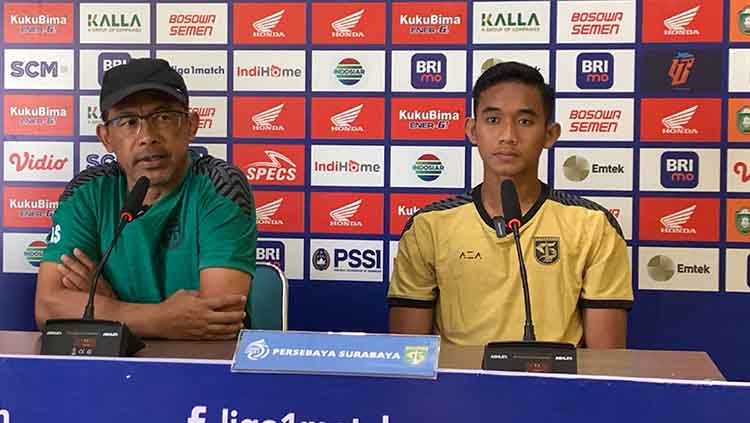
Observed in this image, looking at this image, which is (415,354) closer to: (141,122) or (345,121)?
→ (141,122)

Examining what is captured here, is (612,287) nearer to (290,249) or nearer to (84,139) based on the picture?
(290,249)

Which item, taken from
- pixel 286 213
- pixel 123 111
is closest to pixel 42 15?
pixel 286 213

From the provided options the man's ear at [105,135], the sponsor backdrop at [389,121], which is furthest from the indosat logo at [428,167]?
the man's ear at [105,135]

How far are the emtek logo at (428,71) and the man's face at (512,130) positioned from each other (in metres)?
0.85

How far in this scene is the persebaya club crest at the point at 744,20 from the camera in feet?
9.07

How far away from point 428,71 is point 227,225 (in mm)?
1160

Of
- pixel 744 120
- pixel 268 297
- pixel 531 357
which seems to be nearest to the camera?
pixel 531 357

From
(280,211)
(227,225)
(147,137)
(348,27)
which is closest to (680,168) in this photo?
(348,27)

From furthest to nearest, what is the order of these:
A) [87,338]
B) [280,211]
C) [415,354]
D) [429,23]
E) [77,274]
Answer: [280,211]
[429,23]
[77,274]
[87,338]
[415,354]

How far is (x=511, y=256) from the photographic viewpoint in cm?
195

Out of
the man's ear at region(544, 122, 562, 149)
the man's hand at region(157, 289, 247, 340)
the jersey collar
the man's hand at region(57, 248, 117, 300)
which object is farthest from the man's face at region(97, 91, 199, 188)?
the man's ear at region(544, 122, 562, 149)

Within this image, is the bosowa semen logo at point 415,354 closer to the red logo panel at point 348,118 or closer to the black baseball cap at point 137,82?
the black baseball cap at point 137,82

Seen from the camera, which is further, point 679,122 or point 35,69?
point 35,69

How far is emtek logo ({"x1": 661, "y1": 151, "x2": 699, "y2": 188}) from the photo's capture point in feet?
9.16
